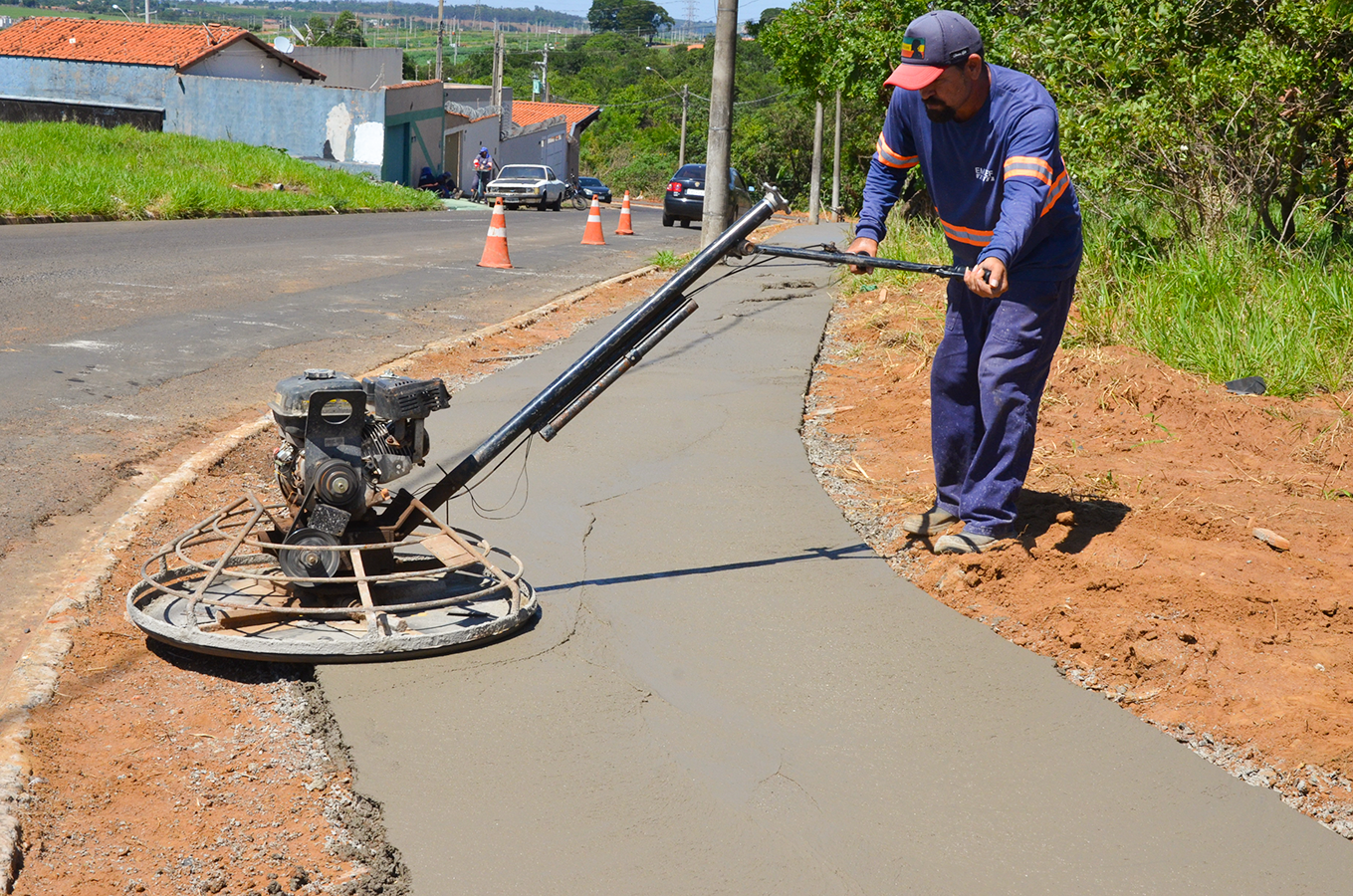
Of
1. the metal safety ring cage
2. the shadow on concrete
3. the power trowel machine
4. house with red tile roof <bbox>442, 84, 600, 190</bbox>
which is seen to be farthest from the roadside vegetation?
house with red tile roof <bbox>442, 84, 600, 190</bbox>

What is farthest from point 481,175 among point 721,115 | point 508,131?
point 721,115

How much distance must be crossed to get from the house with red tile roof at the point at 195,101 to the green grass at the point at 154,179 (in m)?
8.55

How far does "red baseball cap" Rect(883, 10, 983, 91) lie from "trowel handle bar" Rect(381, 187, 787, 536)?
23.8 inches

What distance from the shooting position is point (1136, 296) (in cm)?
783

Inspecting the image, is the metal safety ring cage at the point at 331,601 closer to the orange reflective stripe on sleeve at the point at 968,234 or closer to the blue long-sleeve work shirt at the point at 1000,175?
the blue long-sleeve work shirt at the point at 1000,175

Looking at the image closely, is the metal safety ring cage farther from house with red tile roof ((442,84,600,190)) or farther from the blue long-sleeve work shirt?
house with red tile roof ((442,84,600,190))

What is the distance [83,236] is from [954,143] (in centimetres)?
1353

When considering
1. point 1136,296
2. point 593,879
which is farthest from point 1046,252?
point 1136,296

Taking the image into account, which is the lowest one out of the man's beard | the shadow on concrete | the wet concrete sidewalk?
the wet concrete sidewalk

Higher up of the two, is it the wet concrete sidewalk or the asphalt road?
the asphalt road

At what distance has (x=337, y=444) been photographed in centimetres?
341

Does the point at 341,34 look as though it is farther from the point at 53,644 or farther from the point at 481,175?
the point at 53,644

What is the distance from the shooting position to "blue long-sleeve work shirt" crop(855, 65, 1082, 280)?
396 centimetres

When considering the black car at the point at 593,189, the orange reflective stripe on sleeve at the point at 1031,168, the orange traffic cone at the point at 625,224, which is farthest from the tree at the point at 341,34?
the orange reflective stripe on sleeve at the point at 1031,168
